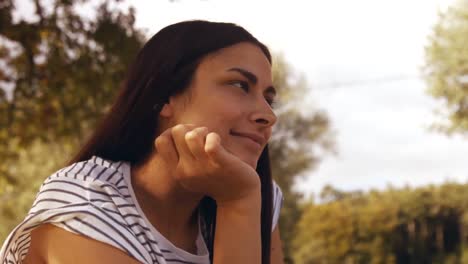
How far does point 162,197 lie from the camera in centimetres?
214

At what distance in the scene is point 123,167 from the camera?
2.18 metres

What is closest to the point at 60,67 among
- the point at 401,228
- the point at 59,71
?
the point at 59,71

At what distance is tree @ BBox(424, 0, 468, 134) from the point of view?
69.2ft

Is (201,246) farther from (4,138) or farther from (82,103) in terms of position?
(4,138)

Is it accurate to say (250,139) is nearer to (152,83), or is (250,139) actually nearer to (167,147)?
(167,147)

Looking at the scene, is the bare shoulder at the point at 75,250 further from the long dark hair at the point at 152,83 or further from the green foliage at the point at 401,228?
the green foliage at the point at 401,228

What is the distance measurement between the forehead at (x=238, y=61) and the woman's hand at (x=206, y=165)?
0.92 feet

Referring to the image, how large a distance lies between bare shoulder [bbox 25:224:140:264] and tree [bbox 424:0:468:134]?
67.2 ft

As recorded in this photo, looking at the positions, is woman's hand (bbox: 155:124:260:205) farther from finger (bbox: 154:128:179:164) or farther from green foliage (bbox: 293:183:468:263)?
green foliage (bbox: 293:183:468:263)

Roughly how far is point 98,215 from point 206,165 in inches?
12.1

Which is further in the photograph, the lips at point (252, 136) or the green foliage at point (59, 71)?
the green foliage at point (59, 71)

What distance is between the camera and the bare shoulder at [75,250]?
1.79 meters

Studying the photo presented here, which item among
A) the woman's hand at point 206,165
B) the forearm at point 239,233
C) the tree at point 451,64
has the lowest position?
the tree at point 451,64

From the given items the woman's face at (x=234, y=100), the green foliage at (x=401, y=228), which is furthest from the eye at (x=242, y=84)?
the green foliage at (x=401, y=228)
